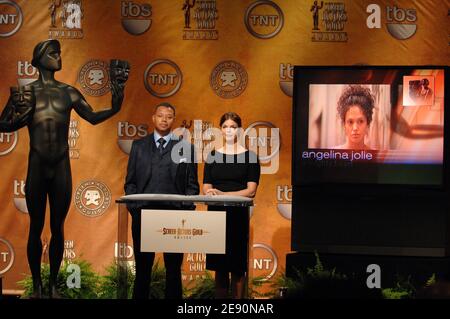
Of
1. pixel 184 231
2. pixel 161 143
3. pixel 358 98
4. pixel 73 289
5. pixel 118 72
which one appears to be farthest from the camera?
pixel 73 289

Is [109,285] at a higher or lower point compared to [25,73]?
lower

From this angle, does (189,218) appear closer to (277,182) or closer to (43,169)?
(43,169)

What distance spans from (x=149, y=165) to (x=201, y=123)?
4.26 ft

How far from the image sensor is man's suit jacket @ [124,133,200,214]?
5.77 m

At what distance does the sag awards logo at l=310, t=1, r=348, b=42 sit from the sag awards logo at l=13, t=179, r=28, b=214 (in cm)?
281

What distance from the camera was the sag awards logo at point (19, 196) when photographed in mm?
7133

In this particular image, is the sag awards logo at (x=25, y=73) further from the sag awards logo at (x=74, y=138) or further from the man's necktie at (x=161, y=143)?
the man's necktie at (x=161, y=143)

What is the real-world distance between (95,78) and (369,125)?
2430 mm

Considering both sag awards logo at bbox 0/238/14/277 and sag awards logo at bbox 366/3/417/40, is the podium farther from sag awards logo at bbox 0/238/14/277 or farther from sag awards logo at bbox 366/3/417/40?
sag awards logo at bbox 366/3/417/40

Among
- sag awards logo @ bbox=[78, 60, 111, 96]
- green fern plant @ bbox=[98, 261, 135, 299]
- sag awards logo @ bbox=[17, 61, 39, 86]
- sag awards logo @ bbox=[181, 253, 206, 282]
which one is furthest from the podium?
sag awards logo @ bbox=[17, 61, 39, 86]

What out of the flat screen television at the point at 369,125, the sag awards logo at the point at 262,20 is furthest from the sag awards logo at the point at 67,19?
the flat screen television at the point at 369,125

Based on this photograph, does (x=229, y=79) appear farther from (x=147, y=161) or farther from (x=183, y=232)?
(x=183, y=232)

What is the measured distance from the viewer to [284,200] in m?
7.02

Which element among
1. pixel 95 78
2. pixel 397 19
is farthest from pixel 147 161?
pixel 397 19
